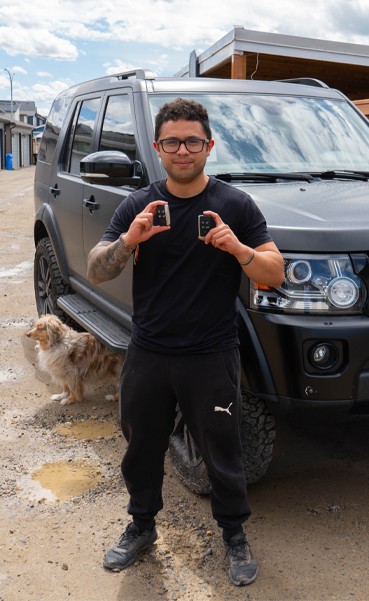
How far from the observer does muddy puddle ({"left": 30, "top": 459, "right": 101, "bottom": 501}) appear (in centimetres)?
371

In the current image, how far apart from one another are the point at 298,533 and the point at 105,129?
2.87 meters

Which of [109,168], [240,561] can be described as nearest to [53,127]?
[109,168]

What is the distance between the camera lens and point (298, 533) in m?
3.28

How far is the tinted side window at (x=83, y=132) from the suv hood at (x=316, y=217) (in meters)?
1.91

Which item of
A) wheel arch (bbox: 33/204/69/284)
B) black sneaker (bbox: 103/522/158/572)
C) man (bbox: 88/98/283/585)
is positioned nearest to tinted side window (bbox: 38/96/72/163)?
wheel arch (bbox: 33/204/69/284)

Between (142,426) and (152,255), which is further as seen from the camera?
(142,426)

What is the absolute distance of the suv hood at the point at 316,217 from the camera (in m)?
2.84

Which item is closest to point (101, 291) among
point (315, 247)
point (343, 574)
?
point (315, 247)

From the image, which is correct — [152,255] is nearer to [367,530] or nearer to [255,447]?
[255,447]

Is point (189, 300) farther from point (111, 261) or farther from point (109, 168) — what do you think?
point (109, 168)

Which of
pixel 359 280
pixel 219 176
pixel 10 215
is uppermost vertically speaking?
pixel 219 176

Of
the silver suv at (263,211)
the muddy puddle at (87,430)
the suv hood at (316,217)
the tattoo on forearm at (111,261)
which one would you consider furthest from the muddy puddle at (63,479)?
the suv hood at (316,217)

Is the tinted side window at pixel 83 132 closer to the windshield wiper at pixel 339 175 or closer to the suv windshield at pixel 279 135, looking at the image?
the suv windshield at pixel 279 135

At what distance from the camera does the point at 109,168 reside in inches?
141
